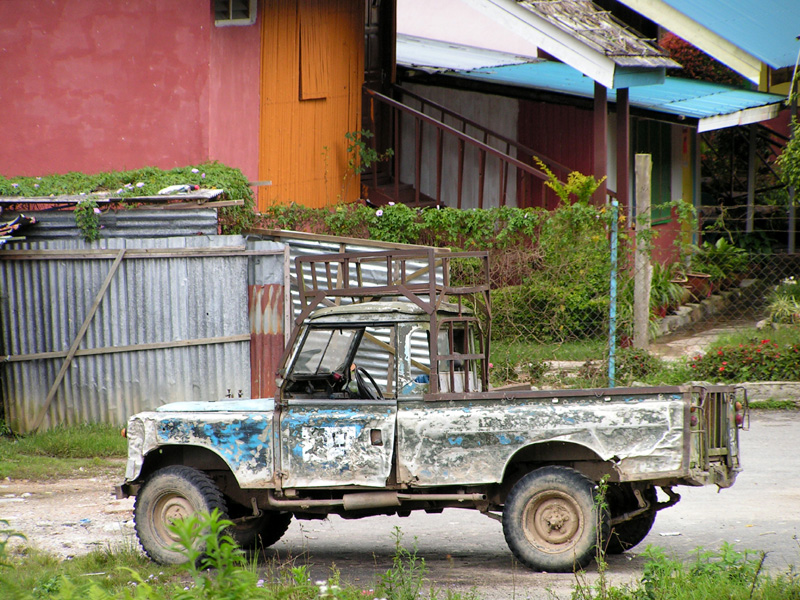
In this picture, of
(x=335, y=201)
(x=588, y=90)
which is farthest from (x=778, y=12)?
(x=335, y=201)

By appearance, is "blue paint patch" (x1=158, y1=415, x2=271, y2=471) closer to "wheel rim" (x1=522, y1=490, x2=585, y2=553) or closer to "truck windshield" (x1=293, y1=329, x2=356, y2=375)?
"truck windshield" (x1=293, y1=329, x2=356, y2=375)

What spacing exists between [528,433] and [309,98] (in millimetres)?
9328

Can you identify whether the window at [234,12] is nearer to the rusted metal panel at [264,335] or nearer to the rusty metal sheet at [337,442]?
the rusted metal panel at [264,335]

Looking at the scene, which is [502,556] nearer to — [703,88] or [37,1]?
[37,1]

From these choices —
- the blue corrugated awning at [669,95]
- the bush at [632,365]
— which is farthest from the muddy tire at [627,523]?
the blue corrugated awning at [669,95]

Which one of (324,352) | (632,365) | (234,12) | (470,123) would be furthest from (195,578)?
(470,123)

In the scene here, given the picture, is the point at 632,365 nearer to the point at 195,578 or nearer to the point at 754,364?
the point at 754,364

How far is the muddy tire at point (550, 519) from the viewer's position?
5.95m

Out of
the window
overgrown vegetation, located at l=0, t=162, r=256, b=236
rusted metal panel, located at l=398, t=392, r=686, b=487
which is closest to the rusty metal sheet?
rusted metal panel, located at l=398, t=392, r=686, b=487

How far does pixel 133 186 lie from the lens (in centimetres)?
1122

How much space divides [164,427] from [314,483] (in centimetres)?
115

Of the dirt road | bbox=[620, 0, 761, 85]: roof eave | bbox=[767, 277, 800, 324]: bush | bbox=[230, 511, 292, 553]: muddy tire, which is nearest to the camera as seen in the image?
the dirt road

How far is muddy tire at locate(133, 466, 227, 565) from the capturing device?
640cm

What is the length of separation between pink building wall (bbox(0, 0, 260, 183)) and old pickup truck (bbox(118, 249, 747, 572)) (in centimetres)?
678
